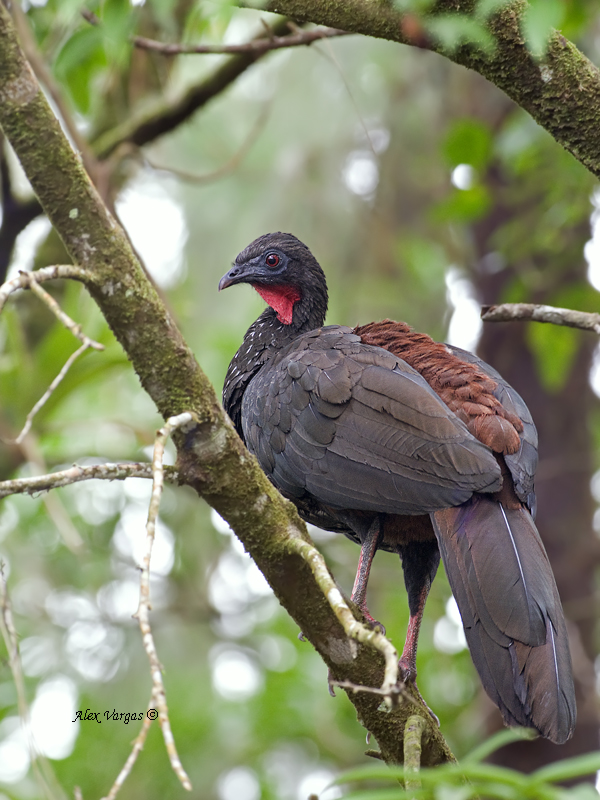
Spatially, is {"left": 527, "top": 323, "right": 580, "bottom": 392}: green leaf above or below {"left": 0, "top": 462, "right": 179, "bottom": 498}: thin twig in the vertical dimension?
above

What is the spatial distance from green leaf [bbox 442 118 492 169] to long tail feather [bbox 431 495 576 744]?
3.02 meters

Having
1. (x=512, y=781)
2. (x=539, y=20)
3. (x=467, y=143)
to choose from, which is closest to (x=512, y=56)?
(x=539, y=20)

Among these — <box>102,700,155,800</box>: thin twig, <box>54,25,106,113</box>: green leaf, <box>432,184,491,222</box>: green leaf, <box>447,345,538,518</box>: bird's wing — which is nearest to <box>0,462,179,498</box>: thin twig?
<box>102,700,155,800</box>: thin twig

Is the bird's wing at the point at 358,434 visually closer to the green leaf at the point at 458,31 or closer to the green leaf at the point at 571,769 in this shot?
the green leaf at the point at 458,31

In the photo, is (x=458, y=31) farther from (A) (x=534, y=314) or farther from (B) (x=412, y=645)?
(B) (x=412, y=645)

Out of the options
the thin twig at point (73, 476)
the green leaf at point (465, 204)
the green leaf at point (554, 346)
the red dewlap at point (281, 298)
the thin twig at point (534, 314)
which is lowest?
the thin twig at point (73, 476)

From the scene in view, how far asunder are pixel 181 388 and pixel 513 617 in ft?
3.78

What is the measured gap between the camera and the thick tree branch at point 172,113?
4.64m

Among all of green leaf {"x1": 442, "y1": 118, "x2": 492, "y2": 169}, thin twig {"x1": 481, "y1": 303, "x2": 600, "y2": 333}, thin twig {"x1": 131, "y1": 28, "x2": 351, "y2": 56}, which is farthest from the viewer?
green leaf {"x1": 442, "y1": 118, "x2": 492, "y2": 169}

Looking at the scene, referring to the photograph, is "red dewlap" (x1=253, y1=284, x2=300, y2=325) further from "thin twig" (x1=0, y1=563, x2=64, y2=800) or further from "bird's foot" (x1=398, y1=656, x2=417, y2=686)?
"thin twig" (x1=0, y1=563, x2=64, y2=800)

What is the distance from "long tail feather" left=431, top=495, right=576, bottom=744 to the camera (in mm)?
2297

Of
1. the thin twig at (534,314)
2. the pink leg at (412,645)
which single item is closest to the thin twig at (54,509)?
the pink leg at (412,645)

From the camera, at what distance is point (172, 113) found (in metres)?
4.91

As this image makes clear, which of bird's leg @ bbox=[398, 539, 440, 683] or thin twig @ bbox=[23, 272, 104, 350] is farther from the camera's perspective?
bird's leg @ bbox=[398, 539, 440, 683]
